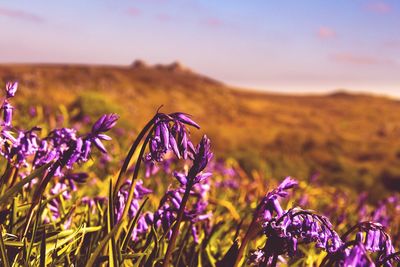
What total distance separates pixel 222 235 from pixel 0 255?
2.28 metres

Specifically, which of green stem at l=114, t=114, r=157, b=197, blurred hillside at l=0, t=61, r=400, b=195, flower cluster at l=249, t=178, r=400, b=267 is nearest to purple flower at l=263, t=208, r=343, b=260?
flower cluster at l=249, t=178, r=400, b=267

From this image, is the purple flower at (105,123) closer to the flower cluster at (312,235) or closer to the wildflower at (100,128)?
the wildflower at (100,128)

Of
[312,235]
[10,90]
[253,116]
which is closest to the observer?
[312,235]

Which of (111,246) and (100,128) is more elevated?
(100,128)

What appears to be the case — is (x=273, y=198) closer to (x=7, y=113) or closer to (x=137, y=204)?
(x=137, y=204)

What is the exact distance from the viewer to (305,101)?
11169cm

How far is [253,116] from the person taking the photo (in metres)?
69.7

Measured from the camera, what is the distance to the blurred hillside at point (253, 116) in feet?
54.1

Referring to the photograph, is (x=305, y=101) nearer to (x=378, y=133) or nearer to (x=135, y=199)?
(x=378, y=133)

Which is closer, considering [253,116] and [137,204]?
[137,204]

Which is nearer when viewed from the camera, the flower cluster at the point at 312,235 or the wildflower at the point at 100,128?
the flower cluster at the point at 312,235

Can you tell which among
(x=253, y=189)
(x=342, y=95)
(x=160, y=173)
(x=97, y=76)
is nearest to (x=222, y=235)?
(x=253, y=189)

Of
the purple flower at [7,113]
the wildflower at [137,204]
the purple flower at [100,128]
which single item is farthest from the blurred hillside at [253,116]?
the purple flower at [100,128]

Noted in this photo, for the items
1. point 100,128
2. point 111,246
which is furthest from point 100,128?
point 111,246
